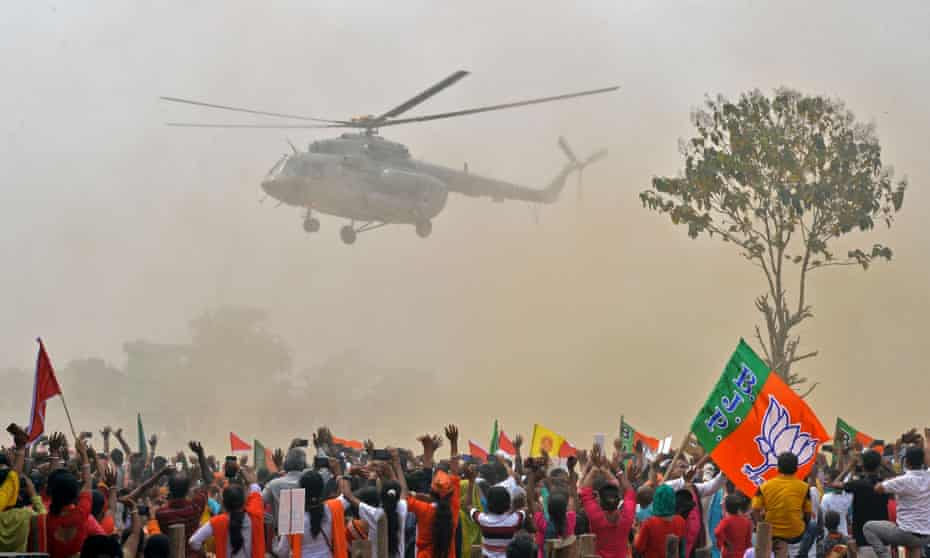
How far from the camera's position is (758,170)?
34156 mm

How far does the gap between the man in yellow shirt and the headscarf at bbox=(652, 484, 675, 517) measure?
117 cm

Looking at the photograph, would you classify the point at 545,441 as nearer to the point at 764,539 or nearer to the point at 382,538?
the point at 382,538

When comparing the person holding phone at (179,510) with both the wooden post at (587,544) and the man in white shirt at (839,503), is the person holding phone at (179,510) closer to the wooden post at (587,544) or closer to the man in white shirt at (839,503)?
the wooden post at (587,544)

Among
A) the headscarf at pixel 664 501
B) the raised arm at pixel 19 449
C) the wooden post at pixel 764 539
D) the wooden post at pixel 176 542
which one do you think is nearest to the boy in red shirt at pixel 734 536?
the wooden post at pixel 764 539

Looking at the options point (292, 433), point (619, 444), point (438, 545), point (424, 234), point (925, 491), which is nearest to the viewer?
point (438, 545)

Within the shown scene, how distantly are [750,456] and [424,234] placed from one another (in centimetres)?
3886

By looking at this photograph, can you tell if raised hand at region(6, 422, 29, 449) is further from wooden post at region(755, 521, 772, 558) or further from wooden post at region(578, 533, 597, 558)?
wooden post at region(755, 521, 772, 558)

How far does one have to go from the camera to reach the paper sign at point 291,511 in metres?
9.24

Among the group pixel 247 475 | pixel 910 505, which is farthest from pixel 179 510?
pixel 910 505

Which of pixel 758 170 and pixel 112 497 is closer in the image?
pixel 112 497

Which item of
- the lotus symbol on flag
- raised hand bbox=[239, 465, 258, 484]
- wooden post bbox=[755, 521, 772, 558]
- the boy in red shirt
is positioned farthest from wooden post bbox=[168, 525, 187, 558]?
the lotus symbol on flag

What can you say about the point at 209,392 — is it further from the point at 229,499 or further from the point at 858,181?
the point at 229,499

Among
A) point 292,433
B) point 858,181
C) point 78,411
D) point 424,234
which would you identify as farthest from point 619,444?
point 78,411

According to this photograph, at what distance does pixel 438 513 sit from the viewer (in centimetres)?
1060
